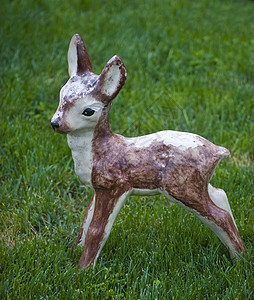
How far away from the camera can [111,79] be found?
2.53 metres

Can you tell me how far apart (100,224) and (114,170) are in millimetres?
307

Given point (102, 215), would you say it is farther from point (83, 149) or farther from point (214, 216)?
point (214, 216)

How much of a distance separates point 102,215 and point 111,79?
729 millimetres

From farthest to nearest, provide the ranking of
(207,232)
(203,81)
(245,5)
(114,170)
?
1. (245,5)
2. (203,81)
3. (207,232)
4. (114,170)

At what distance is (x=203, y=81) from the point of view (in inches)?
207

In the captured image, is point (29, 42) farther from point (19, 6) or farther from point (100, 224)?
point (100, 224)

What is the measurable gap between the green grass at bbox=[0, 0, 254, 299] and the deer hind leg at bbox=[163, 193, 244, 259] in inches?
7.4

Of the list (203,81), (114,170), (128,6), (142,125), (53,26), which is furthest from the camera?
(128,6)

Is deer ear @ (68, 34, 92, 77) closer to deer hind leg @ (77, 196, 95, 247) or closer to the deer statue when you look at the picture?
the deer statue

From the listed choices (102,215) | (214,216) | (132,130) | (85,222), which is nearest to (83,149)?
(102,215)

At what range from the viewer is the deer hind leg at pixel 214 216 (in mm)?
2658

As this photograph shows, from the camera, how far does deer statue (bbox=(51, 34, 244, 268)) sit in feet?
8.38

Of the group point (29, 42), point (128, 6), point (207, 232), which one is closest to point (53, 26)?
point (29, 42)

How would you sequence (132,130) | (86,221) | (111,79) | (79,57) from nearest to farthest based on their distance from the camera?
(111,79)
(79,57)
(86,221)
(132,130)
